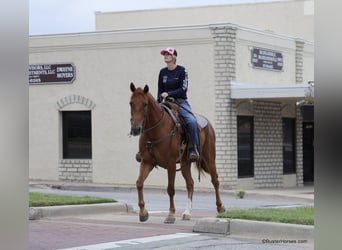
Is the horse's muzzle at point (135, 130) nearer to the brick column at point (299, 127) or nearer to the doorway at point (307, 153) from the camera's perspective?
the brick column at point (299, 127)

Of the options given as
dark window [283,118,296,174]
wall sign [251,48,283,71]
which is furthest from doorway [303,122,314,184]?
wall sign [251,48,283,71]

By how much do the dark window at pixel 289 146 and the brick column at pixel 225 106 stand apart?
4.06 meters

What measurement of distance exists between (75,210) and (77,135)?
521 inches

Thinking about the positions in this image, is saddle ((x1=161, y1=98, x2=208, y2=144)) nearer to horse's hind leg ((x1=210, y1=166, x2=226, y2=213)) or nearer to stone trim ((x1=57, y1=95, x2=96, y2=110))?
horse's hind leg ((x1=210, y1=166, x2=226, y2=213))

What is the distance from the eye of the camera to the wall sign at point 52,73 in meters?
25.3

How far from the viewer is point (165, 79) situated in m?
11.4

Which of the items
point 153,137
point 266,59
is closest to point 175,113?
point 153,137

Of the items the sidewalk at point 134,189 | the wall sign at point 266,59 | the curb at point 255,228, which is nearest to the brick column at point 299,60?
the wall sign at point 266,59

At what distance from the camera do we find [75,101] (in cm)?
2520

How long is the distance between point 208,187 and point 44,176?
21.5 ft

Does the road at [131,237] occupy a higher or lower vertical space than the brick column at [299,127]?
lower

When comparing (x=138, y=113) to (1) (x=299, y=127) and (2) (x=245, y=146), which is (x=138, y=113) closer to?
(2) (x=245, y=146)

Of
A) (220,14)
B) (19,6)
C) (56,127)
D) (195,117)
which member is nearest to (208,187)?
(56,127)

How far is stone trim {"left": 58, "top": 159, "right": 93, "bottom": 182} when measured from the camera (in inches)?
984
